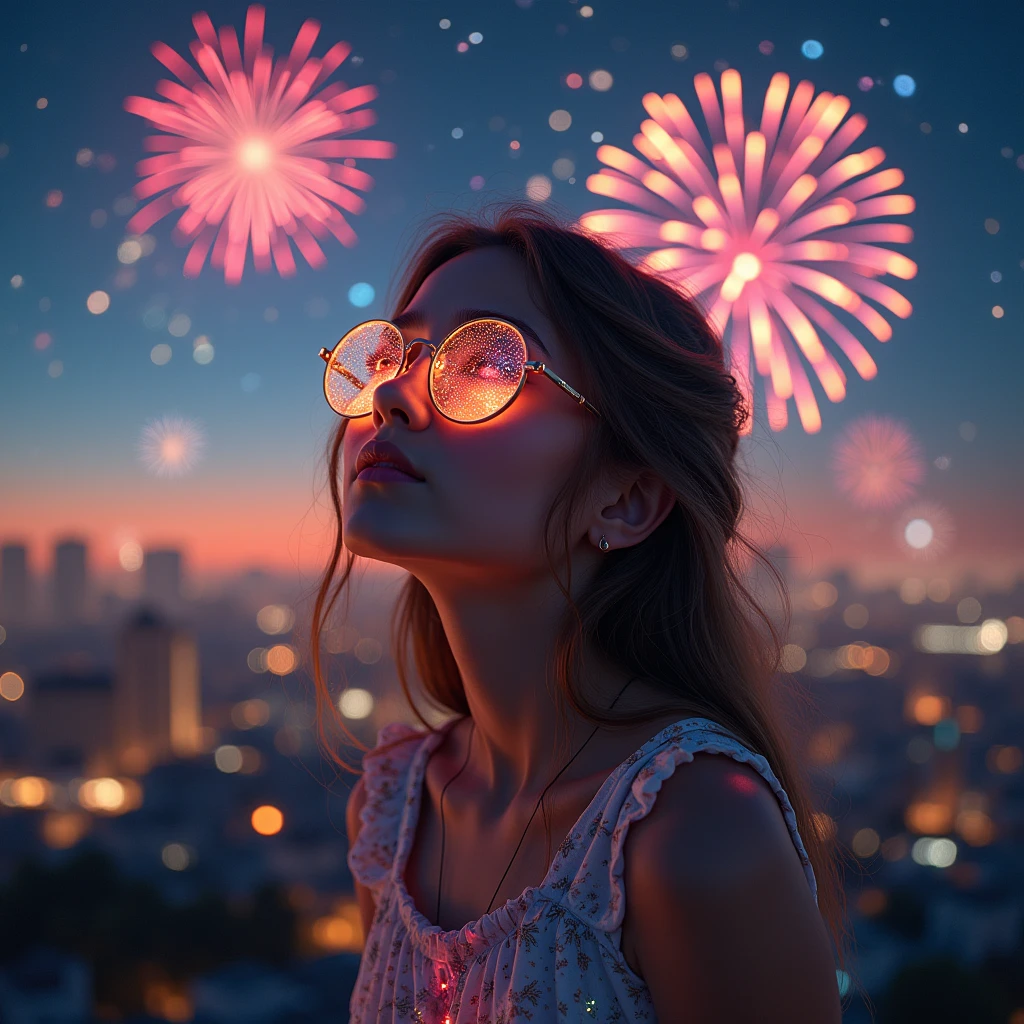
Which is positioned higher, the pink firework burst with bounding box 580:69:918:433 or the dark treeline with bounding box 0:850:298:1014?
the pink firework burst with bounding box 580:69:918:433

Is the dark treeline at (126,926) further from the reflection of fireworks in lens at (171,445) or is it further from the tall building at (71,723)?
the reflection of fireworks in lens at (171,445)

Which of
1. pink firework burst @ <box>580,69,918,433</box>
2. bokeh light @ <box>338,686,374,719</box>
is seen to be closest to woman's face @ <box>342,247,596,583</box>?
bokeh light @ <box>338,686,374,719</box>

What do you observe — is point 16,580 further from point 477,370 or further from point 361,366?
point 477,370

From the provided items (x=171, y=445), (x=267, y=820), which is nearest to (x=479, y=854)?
(x=171, y=445)

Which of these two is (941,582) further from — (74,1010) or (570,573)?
(74,1010)

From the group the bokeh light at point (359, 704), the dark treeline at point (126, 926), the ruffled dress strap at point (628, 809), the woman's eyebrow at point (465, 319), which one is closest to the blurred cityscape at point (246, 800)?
the dark treeline at point (126, 926)

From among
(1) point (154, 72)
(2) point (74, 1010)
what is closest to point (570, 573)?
(1) point (154, 72)

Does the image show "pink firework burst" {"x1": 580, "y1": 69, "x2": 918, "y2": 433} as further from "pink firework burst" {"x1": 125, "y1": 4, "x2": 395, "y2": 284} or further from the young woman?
the young woman
